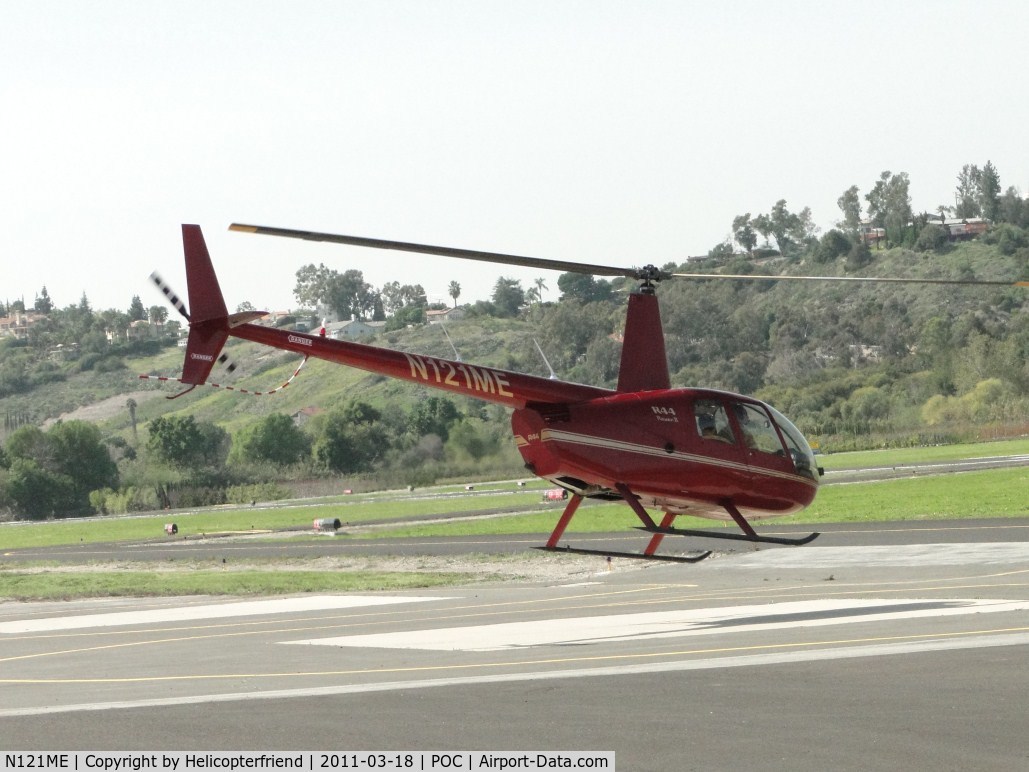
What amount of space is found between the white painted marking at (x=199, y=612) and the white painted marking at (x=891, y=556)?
8191 mm

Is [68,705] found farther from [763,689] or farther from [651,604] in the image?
[651,604]

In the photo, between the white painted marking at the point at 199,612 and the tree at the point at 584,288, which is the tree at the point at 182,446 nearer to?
the white painted marking at the point at 199,612

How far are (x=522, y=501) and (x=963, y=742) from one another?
5302 cm

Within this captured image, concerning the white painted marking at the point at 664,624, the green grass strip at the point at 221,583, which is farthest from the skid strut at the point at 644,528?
the green grass strip at the point at 221,583

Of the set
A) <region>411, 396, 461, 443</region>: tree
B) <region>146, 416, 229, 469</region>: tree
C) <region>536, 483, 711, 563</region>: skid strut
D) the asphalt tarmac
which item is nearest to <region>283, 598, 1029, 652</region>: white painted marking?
the asphalt tarmac

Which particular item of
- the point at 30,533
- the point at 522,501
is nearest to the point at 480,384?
the point at 522,501

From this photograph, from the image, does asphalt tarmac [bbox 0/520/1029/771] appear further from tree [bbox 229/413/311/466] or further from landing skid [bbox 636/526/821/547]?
tree [bbox 229/413/311/466]

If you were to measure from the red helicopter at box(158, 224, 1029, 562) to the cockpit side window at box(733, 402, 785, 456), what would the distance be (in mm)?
16

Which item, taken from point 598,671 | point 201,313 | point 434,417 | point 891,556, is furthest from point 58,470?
point 598,671

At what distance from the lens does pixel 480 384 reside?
2145 cm

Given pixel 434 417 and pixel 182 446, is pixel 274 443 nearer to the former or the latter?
pixel 182 446

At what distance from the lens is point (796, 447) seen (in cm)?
2267

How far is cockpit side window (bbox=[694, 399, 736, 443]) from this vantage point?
864 inches

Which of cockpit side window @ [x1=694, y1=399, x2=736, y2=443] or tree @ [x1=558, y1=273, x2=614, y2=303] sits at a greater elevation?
tree @ [x1=558, y1=273, x2=614, y2=303]
